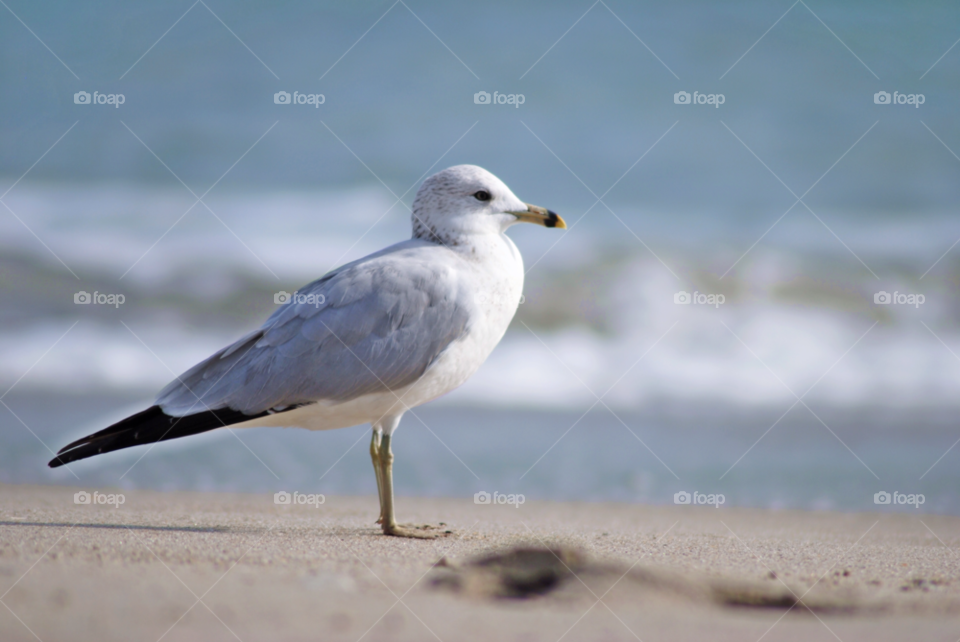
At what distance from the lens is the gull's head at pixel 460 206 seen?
15.0ft

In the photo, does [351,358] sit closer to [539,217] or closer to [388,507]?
[388,507]

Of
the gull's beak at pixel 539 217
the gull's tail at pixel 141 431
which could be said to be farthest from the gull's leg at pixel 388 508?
the gull's beak at pixel 539 217

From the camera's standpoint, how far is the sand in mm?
2414

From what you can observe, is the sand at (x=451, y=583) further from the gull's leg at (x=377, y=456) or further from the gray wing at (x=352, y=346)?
the gray wing at (x=352, y=346)

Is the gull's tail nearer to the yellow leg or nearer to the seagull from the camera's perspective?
the seagull

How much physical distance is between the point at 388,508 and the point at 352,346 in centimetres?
92

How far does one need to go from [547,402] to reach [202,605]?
628cm

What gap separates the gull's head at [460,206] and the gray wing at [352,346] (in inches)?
16.4

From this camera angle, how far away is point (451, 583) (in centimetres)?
284

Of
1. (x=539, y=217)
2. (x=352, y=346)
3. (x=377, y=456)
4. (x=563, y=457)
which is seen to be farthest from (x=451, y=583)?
(x=563, y=457)

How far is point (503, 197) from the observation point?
467 cm

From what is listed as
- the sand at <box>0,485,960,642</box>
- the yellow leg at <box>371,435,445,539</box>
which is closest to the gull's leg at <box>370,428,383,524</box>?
the yellow leg at <box>371,435,445,539</box>

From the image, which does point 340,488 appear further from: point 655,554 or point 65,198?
point 65,198

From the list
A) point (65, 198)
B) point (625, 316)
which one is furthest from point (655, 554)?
point (65, 198)
